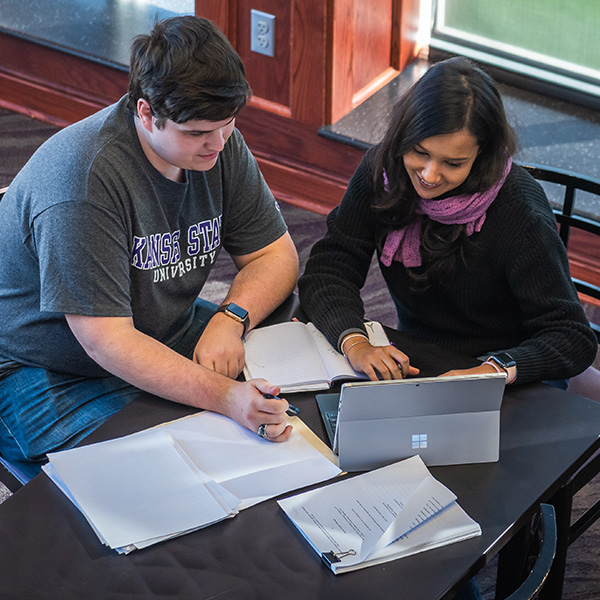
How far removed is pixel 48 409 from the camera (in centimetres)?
183

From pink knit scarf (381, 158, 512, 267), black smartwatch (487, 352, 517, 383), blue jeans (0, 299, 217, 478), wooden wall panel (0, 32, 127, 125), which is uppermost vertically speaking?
pink knit scarf (381, 158, 512, 267)

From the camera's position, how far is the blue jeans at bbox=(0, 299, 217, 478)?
1800mm

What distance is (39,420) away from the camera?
182cm

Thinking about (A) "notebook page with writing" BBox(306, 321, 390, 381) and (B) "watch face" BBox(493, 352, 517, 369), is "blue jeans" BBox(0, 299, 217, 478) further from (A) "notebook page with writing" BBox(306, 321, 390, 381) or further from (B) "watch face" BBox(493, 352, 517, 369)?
(B) "watch face" BBox(493, 352, 517, 369)

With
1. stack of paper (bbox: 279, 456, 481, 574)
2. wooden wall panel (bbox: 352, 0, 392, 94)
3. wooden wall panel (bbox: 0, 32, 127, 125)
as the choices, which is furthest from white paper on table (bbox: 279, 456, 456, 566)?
wooden wall panel (bbox: 0, 32, 127, 125)

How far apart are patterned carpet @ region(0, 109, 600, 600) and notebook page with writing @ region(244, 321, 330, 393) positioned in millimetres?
784

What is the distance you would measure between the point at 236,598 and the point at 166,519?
188mm

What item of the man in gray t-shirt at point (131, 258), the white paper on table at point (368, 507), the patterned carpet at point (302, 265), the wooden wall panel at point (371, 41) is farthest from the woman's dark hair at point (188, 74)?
the wooden wall panel at point (371, 41)

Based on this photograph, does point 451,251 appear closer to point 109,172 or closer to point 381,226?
point 381,226

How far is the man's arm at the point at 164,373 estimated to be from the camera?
5.38 feet

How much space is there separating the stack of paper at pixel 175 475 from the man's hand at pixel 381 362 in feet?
0.66

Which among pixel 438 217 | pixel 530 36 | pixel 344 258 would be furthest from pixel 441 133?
pixel 530 36

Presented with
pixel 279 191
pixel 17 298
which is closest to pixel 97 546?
pixel 17 298

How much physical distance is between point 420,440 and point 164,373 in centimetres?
50
